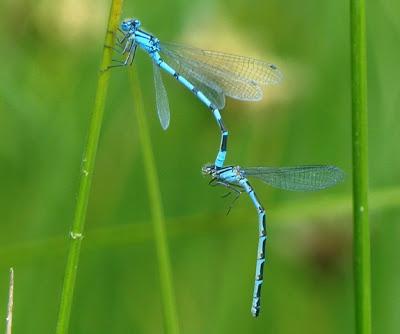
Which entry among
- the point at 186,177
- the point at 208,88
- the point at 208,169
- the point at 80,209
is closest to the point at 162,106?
the point at 208,169

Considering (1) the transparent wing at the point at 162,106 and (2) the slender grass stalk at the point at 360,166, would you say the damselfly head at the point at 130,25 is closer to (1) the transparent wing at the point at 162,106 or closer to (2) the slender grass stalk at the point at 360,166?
(1) the transparent wing at the point at 162,106

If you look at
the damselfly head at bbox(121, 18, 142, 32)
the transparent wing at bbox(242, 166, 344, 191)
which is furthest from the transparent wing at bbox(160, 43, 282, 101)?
the transparent wing at bbox(242, 166, 344, 191)

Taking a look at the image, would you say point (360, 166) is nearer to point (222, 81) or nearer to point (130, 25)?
point (130, 25)

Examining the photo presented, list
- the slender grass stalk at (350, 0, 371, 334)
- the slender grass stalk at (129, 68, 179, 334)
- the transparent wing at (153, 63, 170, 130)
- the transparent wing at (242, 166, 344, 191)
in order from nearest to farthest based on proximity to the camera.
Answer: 1. the slender grass stalk at (350, 0, 371, 334)
2. the slender grass stalk at (129, 68, 179, 334)
3. the transparent wing at (153, 63, 170, 130)
4. the transparent wing at (242, 166, 344, 191)

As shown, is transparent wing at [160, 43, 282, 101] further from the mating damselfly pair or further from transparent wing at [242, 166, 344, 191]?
transparent wing at [242, 166, 344, 191]

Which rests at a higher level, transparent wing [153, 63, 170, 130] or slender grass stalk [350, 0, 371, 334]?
transparent wing [153, 63, 170, 130]

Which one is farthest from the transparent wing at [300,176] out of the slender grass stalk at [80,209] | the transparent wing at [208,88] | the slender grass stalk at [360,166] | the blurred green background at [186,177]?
the slender grass stalk at [80,209]
